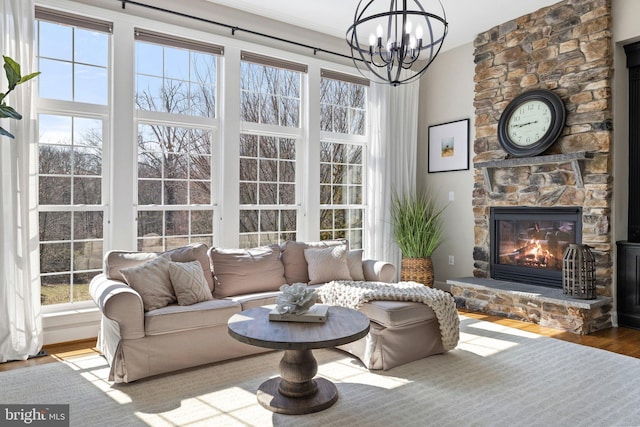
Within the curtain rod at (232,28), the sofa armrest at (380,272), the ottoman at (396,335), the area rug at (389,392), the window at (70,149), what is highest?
the curtain rod at (232,28)

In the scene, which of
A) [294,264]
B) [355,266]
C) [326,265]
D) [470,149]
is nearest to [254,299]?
[294,264]

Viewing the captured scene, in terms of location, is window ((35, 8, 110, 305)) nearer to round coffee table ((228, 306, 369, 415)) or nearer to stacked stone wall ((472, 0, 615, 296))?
round coffee table ((228, 306, 369, 415))

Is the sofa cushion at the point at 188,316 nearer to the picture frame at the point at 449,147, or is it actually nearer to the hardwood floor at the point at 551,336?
the hardwood floor at the point at 551,336

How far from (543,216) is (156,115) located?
4.08m

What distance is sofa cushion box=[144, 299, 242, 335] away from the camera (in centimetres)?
302

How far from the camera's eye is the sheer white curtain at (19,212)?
133 inches

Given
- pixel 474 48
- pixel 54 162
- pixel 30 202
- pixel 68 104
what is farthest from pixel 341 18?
pixel 30 202

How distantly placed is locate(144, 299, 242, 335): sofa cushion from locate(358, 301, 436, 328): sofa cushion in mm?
1029

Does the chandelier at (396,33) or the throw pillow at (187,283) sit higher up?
the chandelier at (396,33)

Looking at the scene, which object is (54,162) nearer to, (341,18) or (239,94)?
(239,94)

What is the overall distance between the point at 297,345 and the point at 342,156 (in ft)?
11.6

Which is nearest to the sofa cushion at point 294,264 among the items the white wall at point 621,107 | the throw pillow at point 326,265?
the throw pillow at point 326,265

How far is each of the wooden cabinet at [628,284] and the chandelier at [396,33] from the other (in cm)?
261

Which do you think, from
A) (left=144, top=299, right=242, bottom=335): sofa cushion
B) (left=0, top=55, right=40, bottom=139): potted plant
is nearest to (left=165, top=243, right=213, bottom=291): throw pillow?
(left=144, top=299, right=242, bottom=335): sofa cushion
